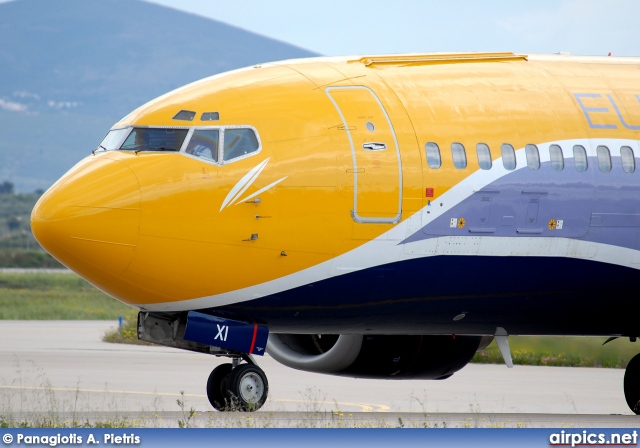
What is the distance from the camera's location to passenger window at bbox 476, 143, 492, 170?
1728 centimetres

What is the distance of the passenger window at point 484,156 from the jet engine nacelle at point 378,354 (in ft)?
11.4

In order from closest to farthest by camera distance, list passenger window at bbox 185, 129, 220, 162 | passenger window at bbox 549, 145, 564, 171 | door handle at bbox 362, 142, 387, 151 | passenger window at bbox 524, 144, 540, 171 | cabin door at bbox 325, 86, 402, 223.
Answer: passenger window at bbox 185, 129, 220, 162
cabin door at bbox 325, 86, 402, 223
door handle at bbox 362, 142, 387, 151
passenger window at bbox 524, 144, 540, 171
passenger window at bbox 549, 145, 564, 171

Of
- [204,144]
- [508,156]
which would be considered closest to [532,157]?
[508,156]

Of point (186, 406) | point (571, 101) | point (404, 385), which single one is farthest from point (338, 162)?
point (404, 385)

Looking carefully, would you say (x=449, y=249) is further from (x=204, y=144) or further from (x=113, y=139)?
(x=113, y=139)

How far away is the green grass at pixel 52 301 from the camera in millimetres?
55844

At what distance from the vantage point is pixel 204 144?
16.2 m

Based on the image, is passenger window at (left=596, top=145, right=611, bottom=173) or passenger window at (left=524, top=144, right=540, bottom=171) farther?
passenger window at (left=596, top=145, right=611, bottom=173)

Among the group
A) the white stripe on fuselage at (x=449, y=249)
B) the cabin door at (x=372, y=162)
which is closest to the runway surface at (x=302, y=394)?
the white stripe on fuselage at (x=449, y=249)

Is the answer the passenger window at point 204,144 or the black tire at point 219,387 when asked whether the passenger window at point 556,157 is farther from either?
the black tire at point 219,387

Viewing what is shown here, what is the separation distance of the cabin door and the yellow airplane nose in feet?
9.65

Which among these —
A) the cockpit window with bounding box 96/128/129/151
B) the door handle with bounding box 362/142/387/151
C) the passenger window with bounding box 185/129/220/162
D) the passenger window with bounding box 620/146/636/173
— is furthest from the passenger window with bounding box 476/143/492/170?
the cockpit window with bounding box 96/128/129/151

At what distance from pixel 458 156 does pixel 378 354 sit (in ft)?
12.4

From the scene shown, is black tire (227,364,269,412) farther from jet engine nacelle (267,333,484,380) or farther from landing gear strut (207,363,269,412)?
jet engine nacelle (267,333,484,380)
